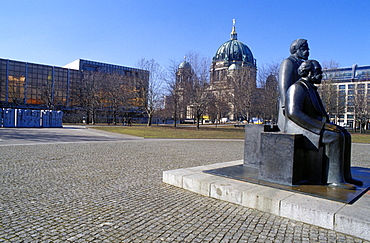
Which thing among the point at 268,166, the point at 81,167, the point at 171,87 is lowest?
Answer: the point at 81,167

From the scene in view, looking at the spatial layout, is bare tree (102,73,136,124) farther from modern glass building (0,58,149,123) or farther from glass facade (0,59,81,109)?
glass facade (0,59,81,109)

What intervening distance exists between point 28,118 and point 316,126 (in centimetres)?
3634

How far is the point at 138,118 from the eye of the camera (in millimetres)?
66625

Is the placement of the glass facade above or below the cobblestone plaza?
above

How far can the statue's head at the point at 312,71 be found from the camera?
5629mm

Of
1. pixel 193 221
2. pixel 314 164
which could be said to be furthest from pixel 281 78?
pixel 193 221

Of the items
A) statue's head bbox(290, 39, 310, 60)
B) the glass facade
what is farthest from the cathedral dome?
statue's head bbox(290, 39, 310, 60)

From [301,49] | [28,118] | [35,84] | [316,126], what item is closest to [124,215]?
[316,126]

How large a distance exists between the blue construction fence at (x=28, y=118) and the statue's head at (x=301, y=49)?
35.1 m

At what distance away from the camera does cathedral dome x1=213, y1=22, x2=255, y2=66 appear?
113 meters

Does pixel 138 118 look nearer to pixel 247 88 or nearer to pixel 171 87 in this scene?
pixel 171 87

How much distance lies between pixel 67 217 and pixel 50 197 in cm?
126

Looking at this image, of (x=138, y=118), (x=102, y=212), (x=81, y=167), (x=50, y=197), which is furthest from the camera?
(x=138, y=118)

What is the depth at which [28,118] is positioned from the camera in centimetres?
3388
